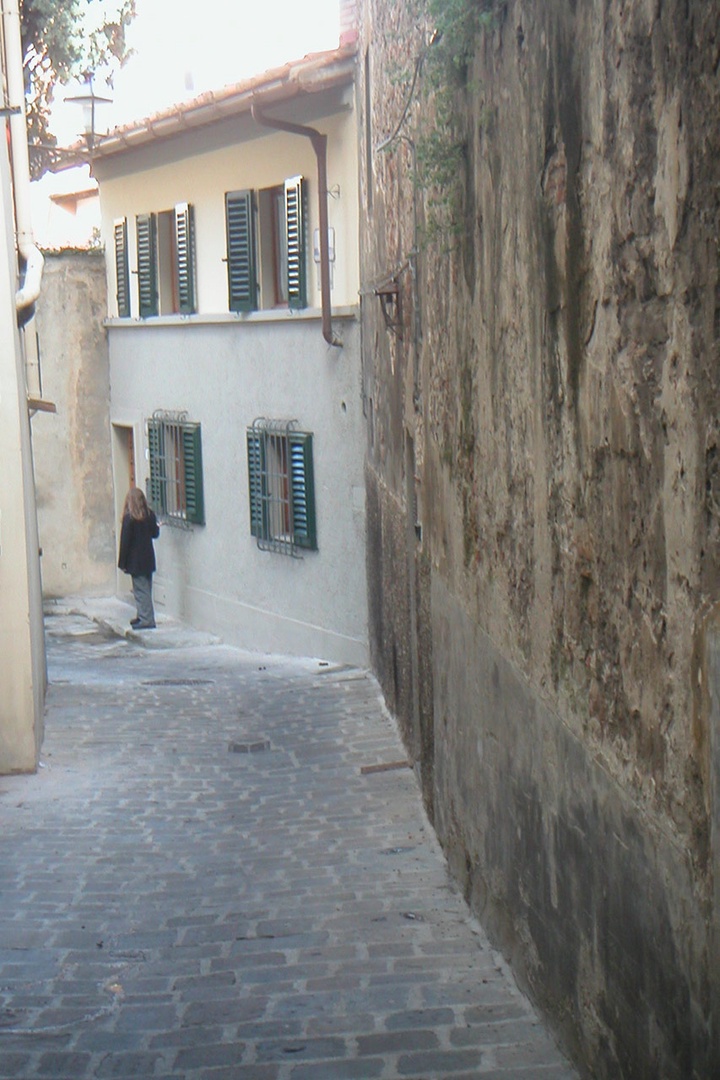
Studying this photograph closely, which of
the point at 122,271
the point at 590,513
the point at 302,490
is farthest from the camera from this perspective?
the point at 122,271

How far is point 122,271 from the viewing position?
65.1ft

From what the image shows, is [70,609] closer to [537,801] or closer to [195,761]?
[195,761]

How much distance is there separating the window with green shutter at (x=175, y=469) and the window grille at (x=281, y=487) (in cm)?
170

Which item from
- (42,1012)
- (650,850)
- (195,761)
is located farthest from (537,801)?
(195,761)

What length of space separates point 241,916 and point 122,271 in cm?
1445

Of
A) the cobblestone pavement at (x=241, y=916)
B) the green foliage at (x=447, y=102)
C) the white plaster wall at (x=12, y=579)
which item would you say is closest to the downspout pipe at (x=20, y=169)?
the white plaster wall at (x=12, y=579)

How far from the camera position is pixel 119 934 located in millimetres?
6438

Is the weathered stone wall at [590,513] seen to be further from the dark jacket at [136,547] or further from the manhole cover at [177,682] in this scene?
the dark jacket at [136,547]

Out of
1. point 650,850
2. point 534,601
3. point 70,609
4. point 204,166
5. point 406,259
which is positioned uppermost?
point 204,166

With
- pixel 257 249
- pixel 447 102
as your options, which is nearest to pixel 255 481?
pixel 257 249

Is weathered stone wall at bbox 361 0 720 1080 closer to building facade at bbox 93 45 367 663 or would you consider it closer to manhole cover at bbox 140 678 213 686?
building facade at bbox 93 45 367 663

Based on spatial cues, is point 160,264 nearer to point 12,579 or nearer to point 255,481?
point 255,481

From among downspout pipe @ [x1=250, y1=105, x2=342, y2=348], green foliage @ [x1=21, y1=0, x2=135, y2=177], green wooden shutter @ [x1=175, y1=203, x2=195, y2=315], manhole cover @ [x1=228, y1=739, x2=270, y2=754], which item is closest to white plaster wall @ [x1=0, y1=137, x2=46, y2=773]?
manhole cover @ [x1=228, y1=739, x2=270, y2=754]

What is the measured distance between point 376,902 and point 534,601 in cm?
254
